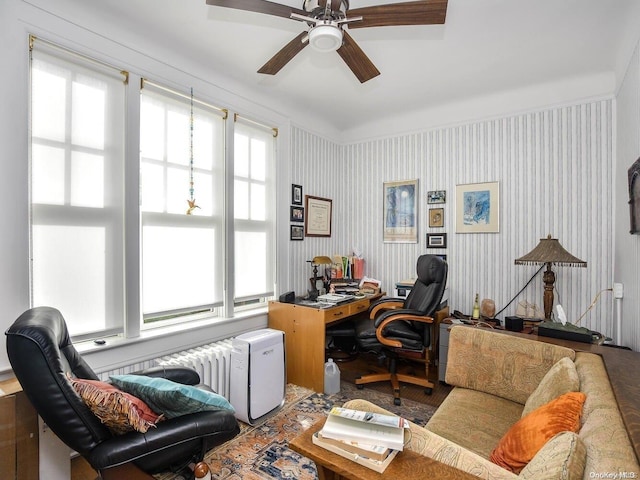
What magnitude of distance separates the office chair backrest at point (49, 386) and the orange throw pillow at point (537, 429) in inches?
59.4

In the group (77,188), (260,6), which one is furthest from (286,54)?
(77,188)

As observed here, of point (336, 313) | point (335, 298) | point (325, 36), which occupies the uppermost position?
point (325, 36)

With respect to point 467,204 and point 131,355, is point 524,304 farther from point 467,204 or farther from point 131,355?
point 131,355

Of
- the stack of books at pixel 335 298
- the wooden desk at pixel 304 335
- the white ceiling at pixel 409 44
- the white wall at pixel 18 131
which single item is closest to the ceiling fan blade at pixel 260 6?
the white ceiling at pixel 409 44

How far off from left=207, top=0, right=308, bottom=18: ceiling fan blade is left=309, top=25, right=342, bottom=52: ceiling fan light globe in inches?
4.1

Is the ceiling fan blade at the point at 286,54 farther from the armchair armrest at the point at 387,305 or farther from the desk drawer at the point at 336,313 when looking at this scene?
the armchair armrest at the point at 387,305

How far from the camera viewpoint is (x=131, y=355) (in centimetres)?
215

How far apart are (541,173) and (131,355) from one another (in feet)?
12.2

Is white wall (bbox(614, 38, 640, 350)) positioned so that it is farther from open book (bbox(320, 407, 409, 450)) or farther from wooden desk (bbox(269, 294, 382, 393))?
wooden desk (bbox(269, 294, 382, 393))

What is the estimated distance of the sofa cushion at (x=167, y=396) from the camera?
1347 mm

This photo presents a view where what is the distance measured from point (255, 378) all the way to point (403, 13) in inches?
94.2

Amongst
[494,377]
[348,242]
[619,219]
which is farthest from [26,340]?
[619,219]

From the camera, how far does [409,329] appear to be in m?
2.86

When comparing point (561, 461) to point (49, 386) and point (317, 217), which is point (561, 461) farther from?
point (317, 217)
